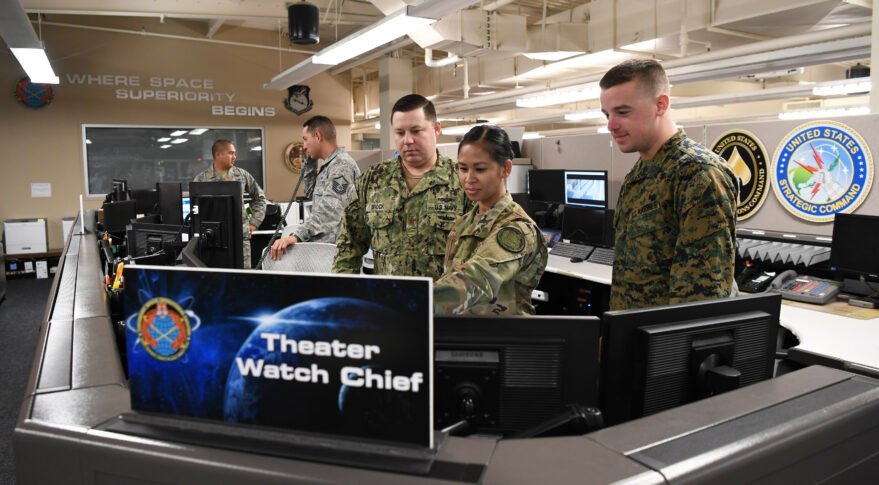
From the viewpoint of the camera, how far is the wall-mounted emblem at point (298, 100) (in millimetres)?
9578

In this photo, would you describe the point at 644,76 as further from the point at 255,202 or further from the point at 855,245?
the point at 255,202

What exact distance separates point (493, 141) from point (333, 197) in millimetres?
1898

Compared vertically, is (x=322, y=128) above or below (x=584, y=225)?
above

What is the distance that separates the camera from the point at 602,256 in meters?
3.86

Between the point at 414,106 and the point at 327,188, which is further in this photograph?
the point at 327,188

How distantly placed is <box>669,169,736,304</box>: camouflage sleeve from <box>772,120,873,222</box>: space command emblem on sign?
188 centimetres

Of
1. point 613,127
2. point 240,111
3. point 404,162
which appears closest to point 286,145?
point 240,111

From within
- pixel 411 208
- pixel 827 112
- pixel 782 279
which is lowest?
pixel 782 279

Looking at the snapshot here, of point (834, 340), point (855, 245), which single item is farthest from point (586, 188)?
point (834, 340)

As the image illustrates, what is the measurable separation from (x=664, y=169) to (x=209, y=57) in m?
8.79

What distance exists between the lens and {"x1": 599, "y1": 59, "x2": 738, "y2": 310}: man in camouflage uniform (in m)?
1.45

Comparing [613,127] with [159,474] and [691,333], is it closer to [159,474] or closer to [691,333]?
[691,333]

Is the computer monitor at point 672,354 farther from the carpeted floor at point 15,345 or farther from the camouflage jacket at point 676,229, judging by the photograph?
the carpeted floor at point 15,345

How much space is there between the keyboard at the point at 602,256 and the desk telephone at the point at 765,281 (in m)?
0.81
